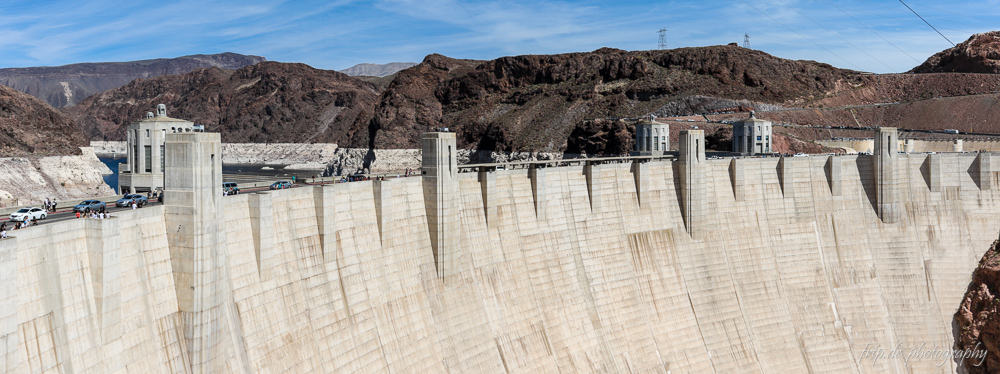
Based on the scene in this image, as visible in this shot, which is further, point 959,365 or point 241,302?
point 959,365

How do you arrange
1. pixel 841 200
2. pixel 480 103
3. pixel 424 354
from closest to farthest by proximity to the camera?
1. pixel 424 354
2. pixel 841 200
3. pixel 480 103

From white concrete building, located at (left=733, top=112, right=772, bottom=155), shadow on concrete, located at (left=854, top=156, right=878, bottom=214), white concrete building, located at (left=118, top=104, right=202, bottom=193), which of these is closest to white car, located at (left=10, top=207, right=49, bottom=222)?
white concrete building, located at (left=118, top=104, right=202, bottom=193)

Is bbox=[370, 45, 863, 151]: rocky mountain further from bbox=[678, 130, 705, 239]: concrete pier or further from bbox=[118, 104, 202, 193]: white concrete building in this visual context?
bbox=[118, 104, 202, 193]: white concrete building

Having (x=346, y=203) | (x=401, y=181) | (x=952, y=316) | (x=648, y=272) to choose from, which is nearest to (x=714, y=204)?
(x=648, y=272)

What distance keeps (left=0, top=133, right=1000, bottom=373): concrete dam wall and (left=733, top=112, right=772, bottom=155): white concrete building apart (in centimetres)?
1809

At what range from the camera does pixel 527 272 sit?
30547 millimetres

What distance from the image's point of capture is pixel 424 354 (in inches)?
977

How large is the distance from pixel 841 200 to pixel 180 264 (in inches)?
1464

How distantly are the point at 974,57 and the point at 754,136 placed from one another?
89.4 metres

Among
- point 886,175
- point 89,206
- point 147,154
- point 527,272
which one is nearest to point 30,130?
point 147,154

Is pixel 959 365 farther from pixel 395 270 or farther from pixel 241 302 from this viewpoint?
pixel 241 302

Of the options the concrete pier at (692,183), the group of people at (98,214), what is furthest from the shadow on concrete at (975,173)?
the group of people at (98,214)

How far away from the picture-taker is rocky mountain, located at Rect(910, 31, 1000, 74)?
396 ft

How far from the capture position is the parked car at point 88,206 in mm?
23016
